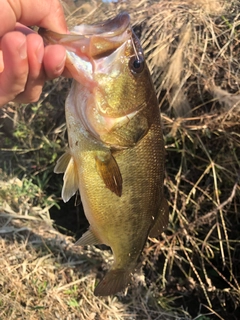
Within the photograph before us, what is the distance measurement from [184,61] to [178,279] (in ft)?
5.22

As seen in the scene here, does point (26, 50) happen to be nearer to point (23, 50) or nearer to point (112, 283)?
point (23, 50)

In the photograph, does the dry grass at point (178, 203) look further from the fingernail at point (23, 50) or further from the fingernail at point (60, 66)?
the fingernail at point (23, 50)

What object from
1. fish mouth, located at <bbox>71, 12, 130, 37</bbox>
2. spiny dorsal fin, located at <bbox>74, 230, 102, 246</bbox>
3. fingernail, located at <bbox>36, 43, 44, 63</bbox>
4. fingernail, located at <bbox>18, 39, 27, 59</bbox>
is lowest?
spiny dorsal fin, located at <bbox>74, 230, 102, 246</bbox>

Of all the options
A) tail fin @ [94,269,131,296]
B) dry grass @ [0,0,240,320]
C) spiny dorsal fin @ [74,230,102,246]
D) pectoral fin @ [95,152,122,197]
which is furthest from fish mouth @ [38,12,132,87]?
dry grass @ [0,0,240,320]

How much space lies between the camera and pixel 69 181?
1.48 metres

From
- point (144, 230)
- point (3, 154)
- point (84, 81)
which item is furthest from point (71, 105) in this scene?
point (3, 154)

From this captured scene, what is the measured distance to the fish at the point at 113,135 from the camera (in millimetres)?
1251

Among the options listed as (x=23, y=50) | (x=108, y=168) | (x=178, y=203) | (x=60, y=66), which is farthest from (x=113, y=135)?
(x=178, y=203)

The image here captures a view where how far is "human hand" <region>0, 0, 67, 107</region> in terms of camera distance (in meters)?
1.13

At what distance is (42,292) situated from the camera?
2.65 meters

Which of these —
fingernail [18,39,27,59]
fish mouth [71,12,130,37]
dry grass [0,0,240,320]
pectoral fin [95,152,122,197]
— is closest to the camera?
fingernail [18,39,27,59]

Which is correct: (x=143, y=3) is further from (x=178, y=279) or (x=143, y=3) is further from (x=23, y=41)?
(x=23, y=41)

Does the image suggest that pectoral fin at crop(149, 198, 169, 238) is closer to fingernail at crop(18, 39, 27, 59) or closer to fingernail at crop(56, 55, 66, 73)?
fingernail at crop(56, 55, 66, 73)

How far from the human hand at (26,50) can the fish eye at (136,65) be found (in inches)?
9.2
